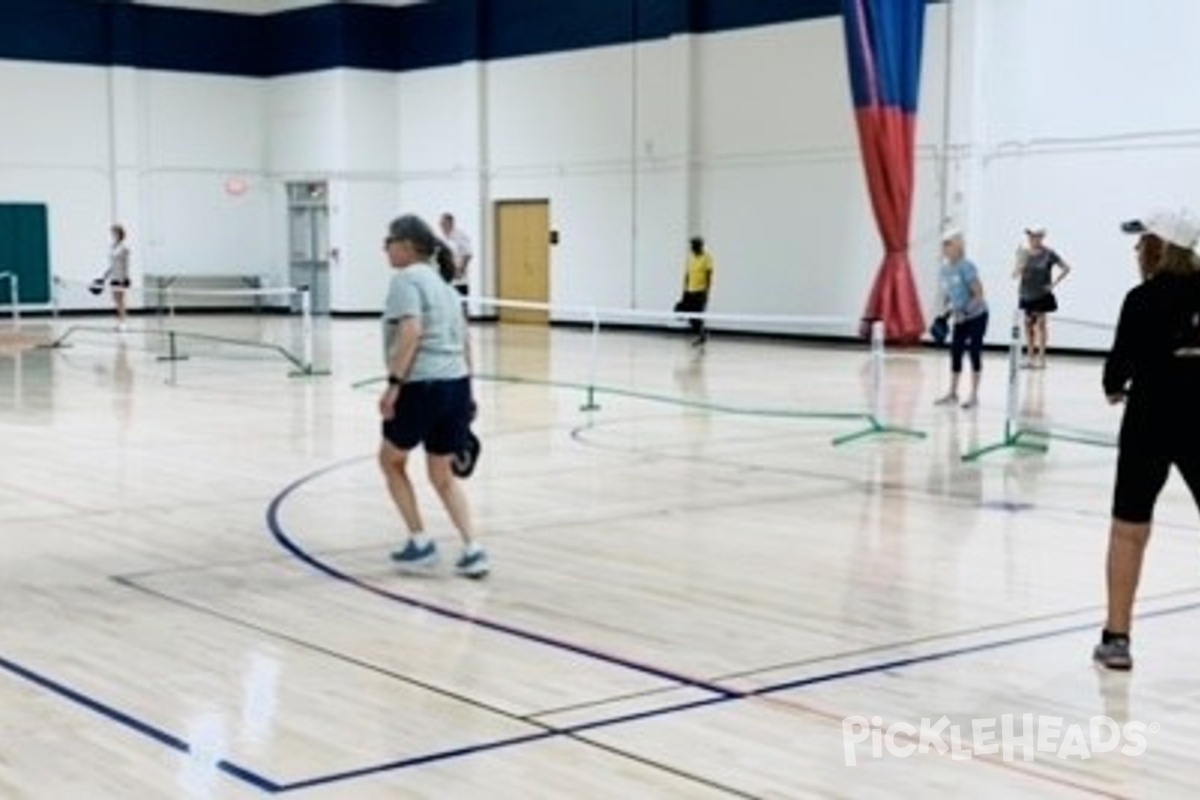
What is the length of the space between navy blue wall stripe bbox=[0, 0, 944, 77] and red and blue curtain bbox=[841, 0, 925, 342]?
734 cm

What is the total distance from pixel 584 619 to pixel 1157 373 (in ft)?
8.52

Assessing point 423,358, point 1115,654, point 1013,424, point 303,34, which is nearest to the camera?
point 1115,654

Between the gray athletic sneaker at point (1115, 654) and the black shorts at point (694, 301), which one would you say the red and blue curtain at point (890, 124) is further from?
the gray athletic sneaker at point (1115, 654)

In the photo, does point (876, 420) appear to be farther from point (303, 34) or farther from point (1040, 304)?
point (303, 34)

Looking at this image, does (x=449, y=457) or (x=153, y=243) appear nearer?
(x=449, y=457)

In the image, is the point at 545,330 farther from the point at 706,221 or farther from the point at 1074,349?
the point at 1074,349

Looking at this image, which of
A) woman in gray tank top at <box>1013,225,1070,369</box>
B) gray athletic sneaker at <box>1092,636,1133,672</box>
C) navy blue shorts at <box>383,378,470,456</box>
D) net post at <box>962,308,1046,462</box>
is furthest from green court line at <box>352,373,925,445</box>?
gray athletic sneaker at <box>1092,636,1133,672</box>

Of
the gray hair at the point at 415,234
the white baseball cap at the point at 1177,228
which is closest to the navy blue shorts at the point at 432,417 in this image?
the gray hair at the point at 415,234

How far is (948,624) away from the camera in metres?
6.99

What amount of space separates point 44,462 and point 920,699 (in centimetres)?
828

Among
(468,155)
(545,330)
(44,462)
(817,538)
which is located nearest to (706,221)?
(545,330)

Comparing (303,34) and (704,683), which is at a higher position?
(303,34)

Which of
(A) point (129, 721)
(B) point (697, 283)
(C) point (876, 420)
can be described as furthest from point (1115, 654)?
(B) point (697, 283)

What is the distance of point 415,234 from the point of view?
764 cm
